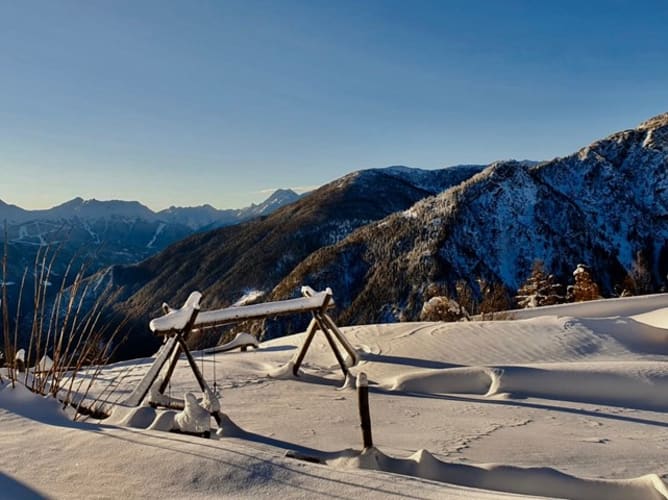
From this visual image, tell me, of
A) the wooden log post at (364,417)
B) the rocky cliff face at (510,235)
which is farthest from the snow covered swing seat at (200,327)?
the rocky cliff face at (510,235)

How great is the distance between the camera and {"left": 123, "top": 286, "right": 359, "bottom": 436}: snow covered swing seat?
18.8 feet

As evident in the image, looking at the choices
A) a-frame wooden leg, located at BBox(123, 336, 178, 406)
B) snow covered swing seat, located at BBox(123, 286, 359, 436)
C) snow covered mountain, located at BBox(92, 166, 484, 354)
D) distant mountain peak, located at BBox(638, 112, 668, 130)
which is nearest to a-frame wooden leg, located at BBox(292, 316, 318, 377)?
snow covered swing seat, located at BBox(123, 286, 359, 436)

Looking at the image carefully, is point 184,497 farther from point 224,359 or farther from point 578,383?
point 224,359

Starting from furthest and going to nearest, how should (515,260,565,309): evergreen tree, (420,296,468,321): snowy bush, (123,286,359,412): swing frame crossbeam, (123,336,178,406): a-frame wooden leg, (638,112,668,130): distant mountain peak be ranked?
1. (638,112,668,130): distant mountain peak
2. (515,260,565,309): evergreen tree
3. (420,296,468,321): snowy bush
4. (123,286,359,412): swing frame crossbeam
5. (123,336,178,406): a-frame wooden leg

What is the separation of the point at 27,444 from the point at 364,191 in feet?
512

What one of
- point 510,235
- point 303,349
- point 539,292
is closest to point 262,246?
point 510,235

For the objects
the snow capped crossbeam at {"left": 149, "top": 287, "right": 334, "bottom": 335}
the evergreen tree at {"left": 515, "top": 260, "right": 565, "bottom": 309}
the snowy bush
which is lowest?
the evergreen tree at {"left": 515, "top": 260, "right": 565, "bottom": 309}

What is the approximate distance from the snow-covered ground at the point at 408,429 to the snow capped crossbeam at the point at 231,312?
3.08ft

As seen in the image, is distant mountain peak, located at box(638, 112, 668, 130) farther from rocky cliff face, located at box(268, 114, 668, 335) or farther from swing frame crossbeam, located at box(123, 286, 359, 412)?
swing frame crossbeam, located at box(123, 286, 359, 412)

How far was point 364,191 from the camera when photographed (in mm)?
157375

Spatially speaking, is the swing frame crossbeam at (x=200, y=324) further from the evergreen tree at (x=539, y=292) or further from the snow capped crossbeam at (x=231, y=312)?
the evergreen tree at (x=539, y=292)

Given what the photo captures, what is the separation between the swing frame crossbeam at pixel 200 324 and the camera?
6.03 meters

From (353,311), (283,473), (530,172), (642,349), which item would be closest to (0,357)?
(283,473)

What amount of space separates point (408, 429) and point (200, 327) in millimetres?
3757
